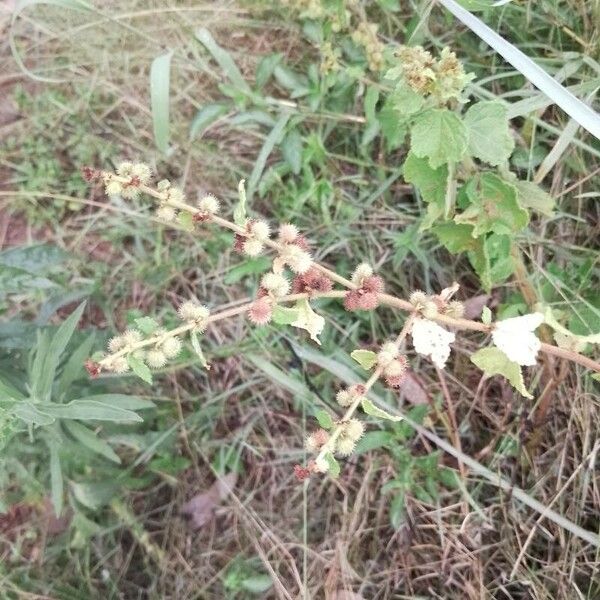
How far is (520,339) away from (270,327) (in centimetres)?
120

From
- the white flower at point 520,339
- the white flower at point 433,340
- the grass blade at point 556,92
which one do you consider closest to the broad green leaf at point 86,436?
the white flower at point 433,340

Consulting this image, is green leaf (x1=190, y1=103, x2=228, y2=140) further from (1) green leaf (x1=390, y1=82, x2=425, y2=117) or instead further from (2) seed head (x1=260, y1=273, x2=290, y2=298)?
(2) seed head (x1=260, y1=273, x2=290, y2=298)

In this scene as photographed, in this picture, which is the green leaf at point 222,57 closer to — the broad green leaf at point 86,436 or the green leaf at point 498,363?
the broad green leaf at point 86,436

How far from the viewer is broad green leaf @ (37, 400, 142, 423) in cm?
172

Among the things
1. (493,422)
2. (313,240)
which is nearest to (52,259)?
(313,240)

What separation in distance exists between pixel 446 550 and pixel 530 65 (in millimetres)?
1304

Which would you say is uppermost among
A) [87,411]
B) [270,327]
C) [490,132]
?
[490,132]

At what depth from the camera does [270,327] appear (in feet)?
7.93

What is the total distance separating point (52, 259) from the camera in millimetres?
2305

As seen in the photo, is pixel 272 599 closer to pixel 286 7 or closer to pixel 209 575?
pixel 209 575

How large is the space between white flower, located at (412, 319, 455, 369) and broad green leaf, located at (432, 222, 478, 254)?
537 mm

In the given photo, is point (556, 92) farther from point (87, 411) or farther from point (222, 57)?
point (87, 411)

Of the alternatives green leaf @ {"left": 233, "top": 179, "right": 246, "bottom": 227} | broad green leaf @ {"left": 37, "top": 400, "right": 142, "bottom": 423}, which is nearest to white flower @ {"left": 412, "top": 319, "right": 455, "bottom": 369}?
green leaf @ {"left": 233, "top": 179, "right": 246, "bottom": 227}

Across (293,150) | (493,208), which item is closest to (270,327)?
(293,150)
